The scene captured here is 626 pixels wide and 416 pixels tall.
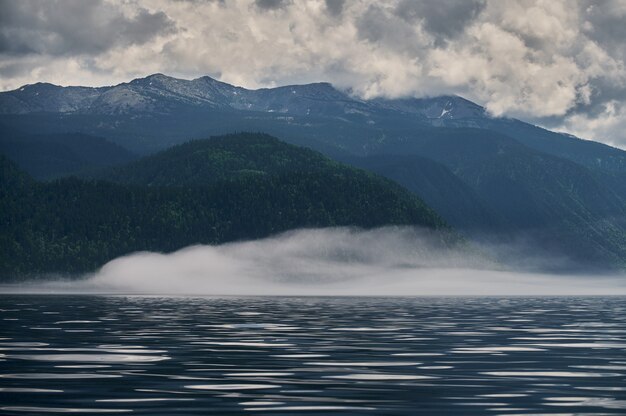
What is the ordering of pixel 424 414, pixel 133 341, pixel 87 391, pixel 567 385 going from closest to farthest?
pixel 424 414 < pixel 87 391 < pixel 567 385 < pixel 133 341

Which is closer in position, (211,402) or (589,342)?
(211,402)

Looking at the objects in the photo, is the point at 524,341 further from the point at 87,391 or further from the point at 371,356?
the point at 87,391

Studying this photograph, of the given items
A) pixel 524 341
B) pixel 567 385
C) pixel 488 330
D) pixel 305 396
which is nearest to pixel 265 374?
pixel 305 396

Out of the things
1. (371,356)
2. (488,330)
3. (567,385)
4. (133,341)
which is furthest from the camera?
(488,330)

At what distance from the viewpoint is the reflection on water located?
137 ft

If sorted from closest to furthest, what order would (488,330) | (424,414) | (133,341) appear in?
(424,414) → (133,341) → (488,330)

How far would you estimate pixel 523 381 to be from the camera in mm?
50219

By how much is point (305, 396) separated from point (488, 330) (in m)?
51.1

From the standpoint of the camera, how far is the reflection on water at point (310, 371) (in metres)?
41.8

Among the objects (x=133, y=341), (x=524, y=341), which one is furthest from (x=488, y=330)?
(x=133, y=341)

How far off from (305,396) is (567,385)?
A: 11.8 metres

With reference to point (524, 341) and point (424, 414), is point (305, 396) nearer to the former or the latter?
point (424, 414)

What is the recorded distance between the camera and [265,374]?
2074 inches

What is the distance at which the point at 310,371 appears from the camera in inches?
2133
